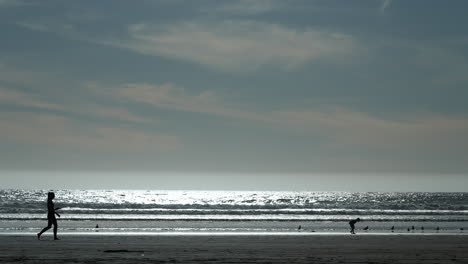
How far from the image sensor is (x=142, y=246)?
19.5m

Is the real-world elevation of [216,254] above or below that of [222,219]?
below

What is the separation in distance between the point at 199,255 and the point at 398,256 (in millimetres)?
5587

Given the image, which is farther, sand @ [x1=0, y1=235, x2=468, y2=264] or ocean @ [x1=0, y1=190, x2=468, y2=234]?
ocean @ [x1=0, y1=190, x2=468, y2=234]

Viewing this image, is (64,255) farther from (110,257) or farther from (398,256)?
(398,256)

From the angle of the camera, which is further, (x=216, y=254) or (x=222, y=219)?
(x=222, y=219)

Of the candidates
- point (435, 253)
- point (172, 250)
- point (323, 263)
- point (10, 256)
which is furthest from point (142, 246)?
point (435, 253)

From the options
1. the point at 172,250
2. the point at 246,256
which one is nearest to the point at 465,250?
the point at 246,256

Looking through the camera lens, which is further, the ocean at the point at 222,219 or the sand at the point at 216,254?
the ocean at the point at 222,219

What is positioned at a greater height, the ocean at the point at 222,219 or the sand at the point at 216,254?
the ocean at the point at 222,219

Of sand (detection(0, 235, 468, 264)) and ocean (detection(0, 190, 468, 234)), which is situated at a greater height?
ocean (detection(0, 190, 468, 234))

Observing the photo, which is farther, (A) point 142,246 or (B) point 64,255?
(A) point 142,246

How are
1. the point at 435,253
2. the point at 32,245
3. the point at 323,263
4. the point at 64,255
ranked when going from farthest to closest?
1. the point at 32,245
2. the point at 435,253
3. the point at 64,255
4. the point at 323,263

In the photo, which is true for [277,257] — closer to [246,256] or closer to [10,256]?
[246,256]

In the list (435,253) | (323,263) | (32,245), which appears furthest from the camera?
(32,245)
